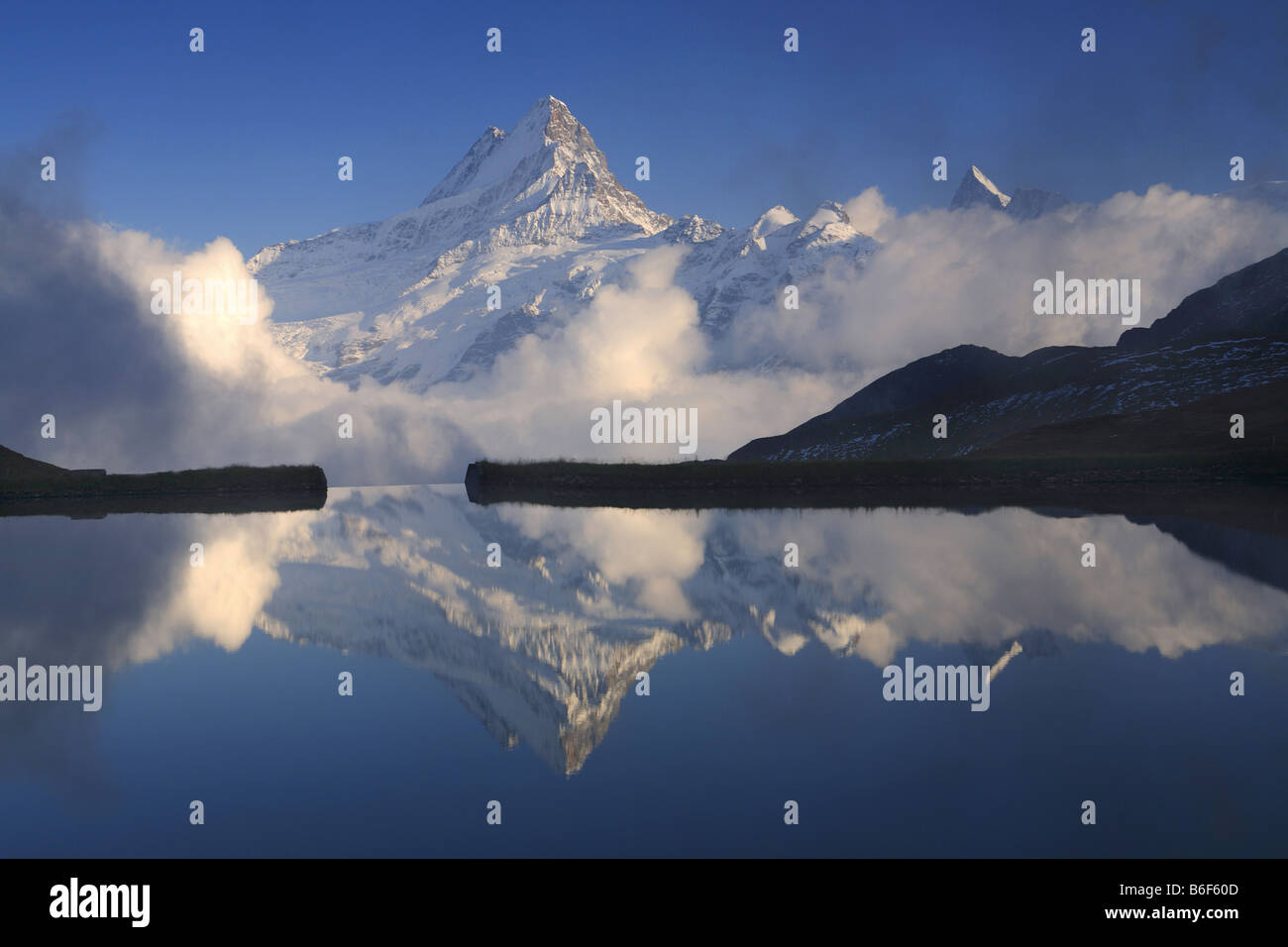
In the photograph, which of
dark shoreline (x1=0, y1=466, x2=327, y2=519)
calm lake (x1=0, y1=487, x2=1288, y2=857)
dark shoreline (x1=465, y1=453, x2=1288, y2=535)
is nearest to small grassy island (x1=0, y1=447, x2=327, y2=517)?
dark shoreline (x1=0, y1=466, x2=327, y2=519)

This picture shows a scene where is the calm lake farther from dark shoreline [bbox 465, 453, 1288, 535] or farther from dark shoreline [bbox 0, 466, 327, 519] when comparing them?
dark shoreline [bbox 0, 466, 327, 519]

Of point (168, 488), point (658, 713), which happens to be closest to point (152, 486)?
point (168, 488)

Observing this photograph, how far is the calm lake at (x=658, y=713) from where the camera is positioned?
1215 centimetres

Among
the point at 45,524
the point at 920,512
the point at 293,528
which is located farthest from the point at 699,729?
the point at 45,524

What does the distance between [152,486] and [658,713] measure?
432 ft

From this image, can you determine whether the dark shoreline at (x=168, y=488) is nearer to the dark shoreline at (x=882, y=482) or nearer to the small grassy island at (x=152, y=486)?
the small grassy island at (x=152, y=486)

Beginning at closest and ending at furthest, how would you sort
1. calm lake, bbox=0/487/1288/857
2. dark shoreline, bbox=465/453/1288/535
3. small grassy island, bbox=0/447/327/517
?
calm lake, bbox=0/487/1288/857, dark shoreline, bbox=465/453/1288/535, small grassy island, bbox=0/447/327/517

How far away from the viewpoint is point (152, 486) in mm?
128750

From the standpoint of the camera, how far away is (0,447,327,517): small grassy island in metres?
116

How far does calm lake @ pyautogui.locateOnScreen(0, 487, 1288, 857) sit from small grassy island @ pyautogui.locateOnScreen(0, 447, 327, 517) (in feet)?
292

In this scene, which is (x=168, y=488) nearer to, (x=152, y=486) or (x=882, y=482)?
(x=152, y=486)

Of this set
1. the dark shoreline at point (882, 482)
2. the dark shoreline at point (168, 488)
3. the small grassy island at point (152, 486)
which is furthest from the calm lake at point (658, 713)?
the small grassy island at point (152, 486)

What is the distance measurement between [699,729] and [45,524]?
73254 mm

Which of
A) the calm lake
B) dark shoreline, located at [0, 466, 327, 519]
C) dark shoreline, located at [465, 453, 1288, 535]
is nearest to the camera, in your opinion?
the calm lake
